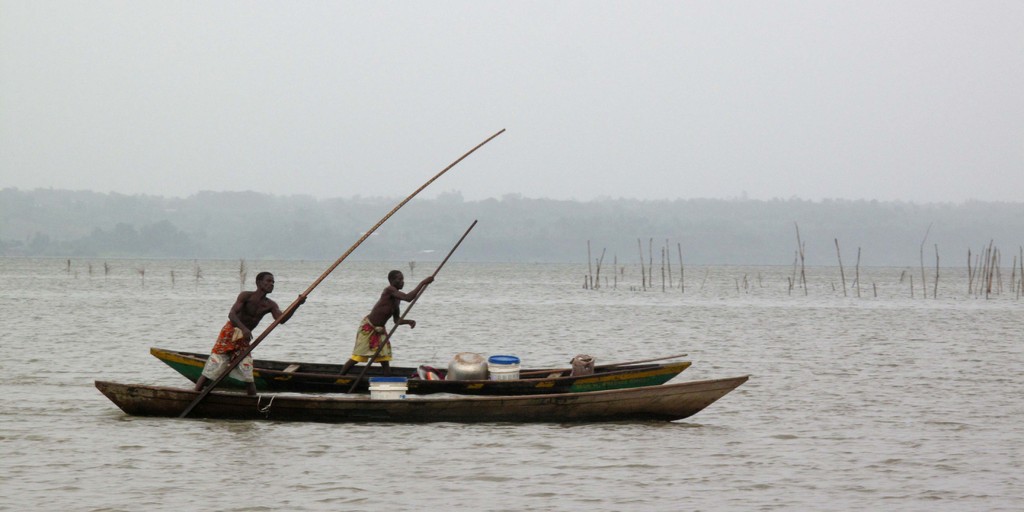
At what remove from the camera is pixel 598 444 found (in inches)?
436

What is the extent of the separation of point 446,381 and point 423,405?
18.4 inches

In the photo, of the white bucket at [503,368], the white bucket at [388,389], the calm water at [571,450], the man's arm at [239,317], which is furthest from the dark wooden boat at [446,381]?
the man's arm at [239,317]

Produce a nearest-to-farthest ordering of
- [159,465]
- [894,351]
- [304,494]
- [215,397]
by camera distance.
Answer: [304,494], [159,465], [215,397], [894,351]

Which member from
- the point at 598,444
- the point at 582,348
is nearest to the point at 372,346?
the point at 598,444

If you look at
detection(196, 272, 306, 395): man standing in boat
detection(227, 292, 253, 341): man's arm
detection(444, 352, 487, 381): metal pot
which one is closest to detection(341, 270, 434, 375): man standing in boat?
detection(444, 352, 487, 381): metal pot

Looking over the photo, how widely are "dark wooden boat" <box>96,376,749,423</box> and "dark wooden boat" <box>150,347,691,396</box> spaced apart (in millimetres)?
293

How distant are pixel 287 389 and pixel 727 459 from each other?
5.40 meters

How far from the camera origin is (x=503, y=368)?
12.6m

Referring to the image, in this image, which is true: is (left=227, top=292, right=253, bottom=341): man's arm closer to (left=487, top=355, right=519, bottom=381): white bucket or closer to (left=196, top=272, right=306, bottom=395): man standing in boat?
(left=196, top=272, right=306, bottom=395): man standing in boat

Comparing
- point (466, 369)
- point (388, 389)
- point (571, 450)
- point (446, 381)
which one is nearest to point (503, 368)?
point (466, 369)

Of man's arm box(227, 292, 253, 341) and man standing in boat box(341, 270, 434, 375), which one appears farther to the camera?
man standing in boat box(341, 270, 434, 375)

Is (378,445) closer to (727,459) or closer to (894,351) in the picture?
(727,459)

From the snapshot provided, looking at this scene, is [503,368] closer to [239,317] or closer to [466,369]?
[466,369]

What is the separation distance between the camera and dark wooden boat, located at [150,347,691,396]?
39.7ft
